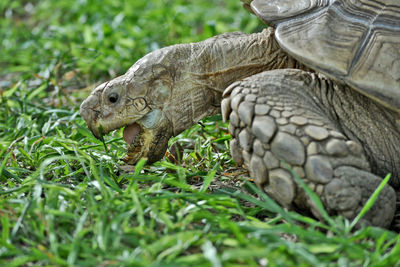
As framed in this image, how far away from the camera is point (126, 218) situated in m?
2.09

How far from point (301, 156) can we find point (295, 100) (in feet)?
1.08

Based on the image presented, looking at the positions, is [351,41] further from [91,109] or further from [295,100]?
[91,109]

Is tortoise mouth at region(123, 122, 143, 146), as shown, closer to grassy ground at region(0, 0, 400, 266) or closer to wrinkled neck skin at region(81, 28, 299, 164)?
wrinkled neck skin at region(81, 28, 299, 164)

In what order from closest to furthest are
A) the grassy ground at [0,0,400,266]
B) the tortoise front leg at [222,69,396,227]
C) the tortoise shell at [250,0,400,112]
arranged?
the grassy ground at [0,0,400,266] < the tortoise front leg at [222,69,396,227] < the tortoise shell at [250,0,400,112]

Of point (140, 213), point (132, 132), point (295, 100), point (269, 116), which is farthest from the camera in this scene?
point (132, 132)

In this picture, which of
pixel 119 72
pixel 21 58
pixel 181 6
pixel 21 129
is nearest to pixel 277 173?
pixel 21 129

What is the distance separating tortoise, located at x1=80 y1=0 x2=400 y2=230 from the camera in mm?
2180

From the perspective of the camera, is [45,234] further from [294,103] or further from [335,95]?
[335,95]

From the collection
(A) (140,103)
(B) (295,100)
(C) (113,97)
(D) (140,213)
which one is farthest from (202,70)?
(D) (140,213)

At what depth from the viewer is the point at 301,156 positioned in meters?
2.16

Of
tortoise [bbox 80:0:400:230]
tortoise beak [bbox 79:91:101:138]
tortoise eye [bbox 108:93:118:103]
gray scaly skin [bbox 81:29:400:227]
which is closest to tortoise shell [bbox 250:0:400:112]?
tortoise [bbox 80:0:400:230]

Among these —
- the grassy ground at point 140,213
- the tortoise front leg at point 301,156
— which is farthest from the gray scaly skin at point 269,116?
the grassy ground at point 140,213

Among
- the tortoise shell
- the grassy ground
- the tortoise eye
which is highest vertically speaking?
the tortoise shell

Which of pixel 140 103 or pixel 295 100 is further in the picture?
pixel 140 103
